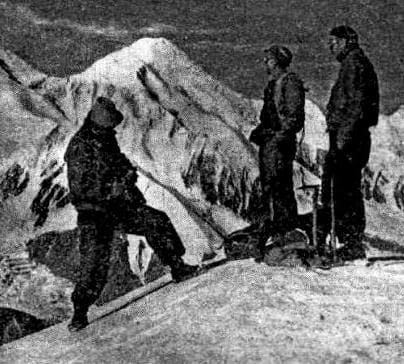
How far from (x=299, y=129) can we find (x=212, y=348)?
3.74 metres

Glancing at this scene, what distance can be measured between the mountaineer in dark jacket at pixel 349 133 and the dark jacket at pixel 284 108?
0.43 meters

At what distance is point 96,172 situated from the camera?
9.94m

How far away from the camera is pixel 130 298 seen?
11.5m

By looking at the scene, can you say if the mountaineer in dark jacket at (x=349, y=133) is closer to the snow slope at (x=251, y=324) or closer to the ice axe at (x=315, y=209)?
the ice axe at (x=315, y=209)

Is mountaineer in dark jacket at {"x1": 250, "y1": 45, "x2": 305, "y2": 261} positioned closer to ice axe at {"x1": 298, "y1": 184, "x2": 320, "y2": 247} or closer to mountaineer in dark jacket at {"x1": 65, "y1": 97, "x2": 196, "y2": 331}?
ice axe at {"x1": 298, "y1": 184, "x2": 320, "y2": 247}

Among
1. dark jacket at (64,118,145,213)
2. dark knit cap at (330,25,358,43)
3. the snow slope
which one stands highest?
dark knit cap at (330,25,358,43)

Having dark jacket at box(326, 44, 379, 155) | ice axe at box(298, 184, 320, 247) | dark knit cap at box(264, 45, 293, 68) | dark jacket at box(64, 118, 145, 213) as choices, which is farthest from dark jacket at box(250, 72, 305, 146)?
dark jacket at box(64, 118, 145, 213)

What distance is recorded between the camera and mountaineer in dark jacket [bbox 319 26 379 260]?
9961mm

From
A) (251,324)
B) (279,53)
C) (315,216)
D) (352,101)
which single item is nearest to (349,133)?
(352,101)

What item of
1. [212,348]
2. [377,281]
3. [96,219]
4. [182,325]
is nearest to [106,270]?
[96,219]

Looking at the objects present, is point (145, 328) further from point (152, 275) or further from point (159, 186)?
point (159, 186)

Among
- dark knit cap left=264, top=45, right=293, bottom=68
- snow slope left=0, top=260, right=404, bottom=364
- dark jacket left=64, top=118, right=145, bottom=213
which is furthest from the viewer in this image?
dark knit cap left=264, top=45, right=293, bottom=68

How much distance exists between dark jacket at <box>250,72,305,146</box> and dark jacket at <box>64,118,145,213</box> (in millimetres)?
2015

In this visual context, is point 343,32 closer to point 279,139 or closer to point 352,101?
point 352,101
